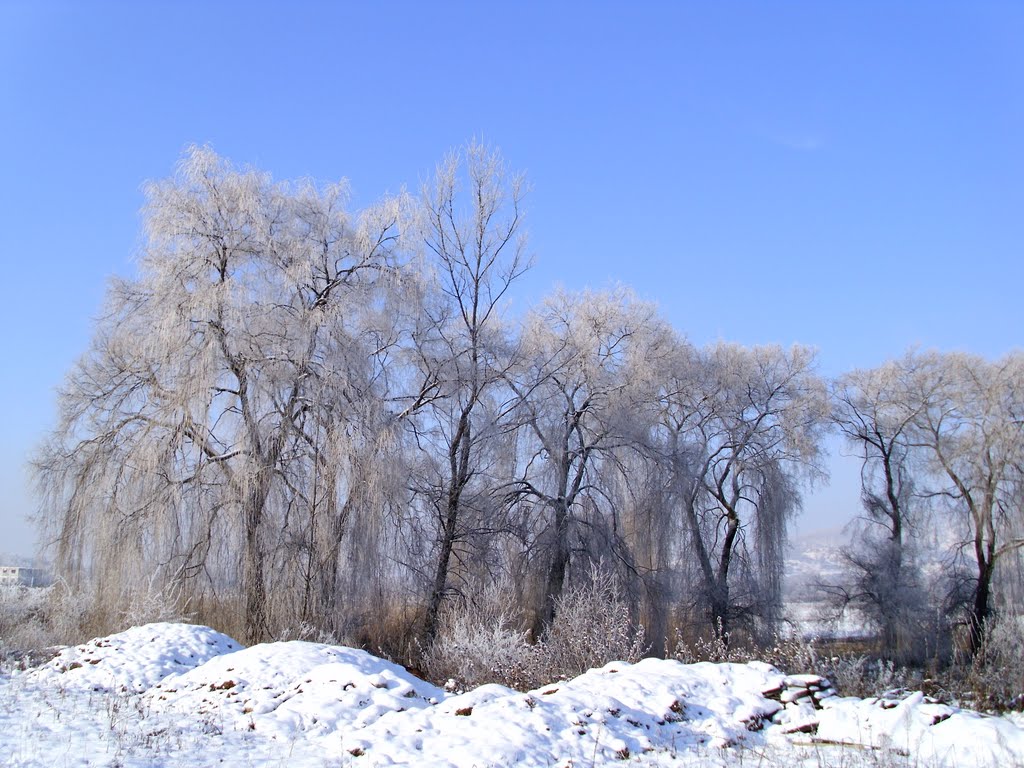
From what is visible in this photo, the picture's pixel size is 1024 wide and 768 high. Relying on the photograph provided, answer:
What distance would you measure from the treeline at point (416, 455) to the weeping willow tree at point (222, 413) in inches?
1.9

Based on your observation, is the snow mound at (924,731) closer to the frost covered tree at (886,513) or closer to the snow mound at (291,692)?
the snow mound at (291,692)

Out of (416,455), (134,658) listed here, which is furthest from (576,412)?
(134,658)

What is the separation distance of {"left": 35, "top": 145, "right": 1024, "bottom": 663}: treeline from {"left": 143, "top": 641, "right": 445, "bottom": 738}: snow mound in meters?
5.74

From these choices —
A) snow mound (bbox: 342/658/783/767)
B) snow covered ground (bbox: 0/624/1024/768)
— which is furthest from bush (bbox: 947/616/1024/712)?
snow mound (bbox: 342/658/783/767)

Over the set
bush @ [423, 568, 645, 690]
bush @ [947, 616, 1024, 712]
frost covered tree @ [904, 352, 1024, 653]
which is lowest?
bush @ [947, 616, 1024, 712]

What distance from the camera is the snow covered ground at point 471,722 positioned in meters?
7.27

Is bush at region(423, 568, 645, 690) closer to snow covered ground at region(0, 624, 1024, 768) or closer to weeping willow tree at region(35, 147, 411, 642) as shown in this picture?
snow covered ground at region(0, 624, 1024, 768)

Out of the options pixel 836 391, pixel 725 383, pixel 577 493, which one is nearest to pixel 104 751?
pixel 577 493

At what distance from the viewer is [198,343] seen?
18.0m

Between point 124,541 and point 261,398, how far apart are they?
3.93 meters

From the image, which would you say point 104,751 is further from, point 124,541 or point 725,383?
point 725,383

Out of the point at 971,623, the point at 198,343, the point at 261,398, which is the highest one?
the point at 198,343

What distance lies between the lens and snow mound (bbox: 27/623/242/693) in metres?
10.7

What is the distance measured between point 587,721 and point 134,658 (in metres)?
6.77
